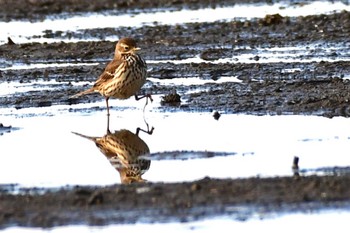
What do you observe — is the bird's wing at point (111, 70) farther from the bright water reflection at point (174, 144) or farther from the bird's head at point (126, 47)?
the bright water reflection at point (174, 144)

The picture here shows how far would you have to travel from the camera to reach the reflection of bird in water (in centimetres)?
1251

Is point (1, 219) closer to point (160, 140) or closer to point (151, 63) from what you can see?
point (160, 140)

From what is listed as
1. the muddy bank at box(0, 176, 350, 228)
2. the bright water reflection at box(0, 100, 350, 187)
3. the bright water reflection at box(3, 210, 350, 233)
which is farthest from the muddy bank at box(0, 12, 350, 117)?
the bright water reflection at box(3, 210, 350, 233)

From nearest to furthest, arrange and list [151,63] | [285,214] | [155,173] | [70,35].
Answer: [285,214], [155,173], [151,63], [70,35]

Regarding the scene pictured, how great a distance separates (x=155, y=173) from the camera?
12352mm

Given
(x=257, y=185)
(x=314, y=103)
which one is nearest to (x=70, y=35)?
(x=314, y=103)

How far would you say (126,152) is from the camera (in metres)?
13.6

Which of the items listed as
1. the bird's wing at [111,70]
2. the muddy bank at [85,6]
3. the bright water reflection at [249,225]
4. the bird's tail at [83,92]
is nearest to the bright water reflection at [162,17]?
the muddy bank at [85,6]

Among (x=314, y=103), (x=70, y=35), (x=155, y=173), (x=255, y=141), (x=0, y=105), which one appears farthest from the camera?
(x=70, y=35)

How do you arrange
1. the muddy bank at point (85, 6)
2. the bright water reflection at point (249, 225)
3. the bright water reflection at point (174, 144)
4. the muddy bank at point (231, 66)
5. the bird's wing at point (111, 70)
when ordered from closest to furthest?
the bright water reflection at point (249, 225), the bright water reflection at point (174, 144), the bird's wing at point (111, 70), the muddy bank at point (231, 66), the muddy bank at point (85, 6)

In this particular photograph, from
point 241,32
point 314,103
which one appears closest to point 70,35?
point 241,32

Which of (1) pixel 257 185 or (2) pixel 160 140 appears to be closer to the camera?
(1) pixel 257 185

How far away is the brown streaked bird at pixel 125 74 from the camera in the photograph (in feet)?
51.9

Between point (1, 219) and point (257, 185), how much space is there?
7.45 ft
